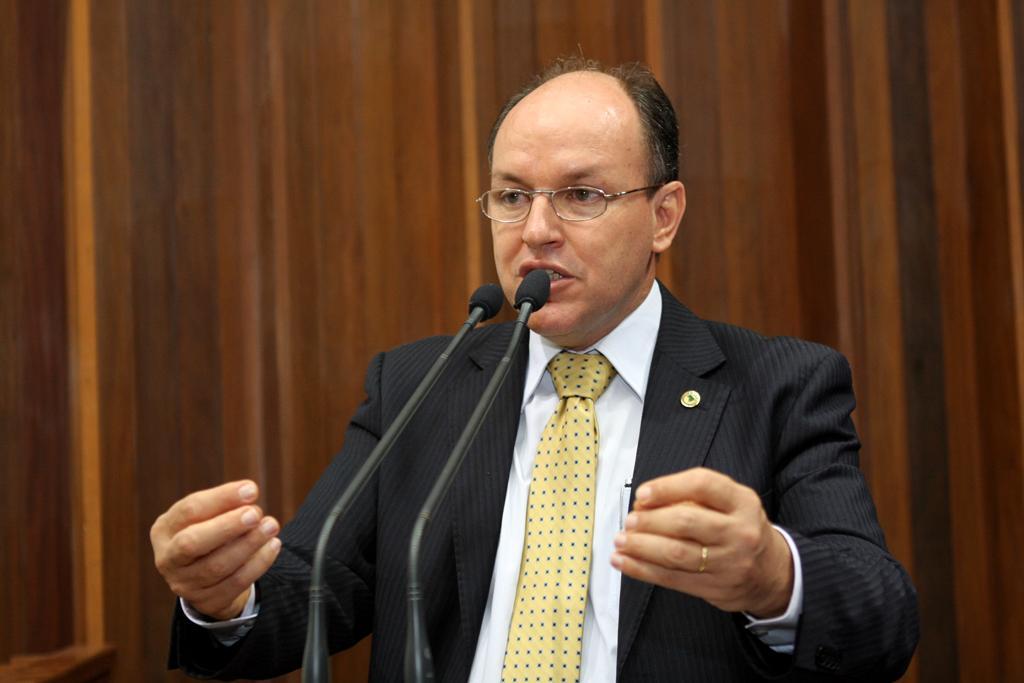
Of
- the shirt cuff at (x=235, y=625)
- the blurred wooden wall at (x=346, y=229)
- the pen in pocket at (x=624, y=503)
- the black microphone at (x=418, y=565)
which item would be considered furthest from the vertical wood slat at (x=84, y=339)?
the black microphone at (x=418, y=565)

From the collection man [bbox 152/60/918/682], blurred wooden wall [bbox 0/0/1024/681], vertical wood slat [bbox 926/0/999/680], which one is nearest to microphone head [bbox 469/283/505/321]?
man [bbox 152/60/918/682]

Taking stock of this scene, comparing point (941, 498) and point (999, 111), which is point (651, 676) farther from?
point (999, 111)

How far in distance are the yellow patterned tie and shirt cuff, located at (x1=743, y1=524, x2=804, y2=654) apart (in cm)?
29

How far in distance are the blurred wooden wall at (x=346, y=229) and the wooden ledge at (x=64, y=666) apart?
0.03 meters

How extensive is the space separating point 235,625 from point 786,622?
0.78m

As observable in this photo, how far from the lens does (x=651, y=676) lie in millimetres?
1505

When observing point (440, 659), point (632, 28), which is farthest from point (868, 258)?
point (440, 659)

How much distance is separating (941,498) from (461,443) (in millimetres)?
1531

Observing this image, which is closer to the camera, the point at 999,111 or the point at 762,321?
the point at 999,111

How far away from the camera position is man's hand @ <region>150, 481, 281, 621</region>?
4.02 feet

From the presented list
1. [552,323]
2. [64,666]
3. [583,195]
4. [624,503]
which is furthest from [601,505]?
[64,666]

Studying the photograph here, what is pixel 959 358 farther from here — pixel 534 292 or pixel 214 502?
pixel 214 502

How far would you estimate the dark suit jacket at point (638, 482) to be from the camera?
140 cm

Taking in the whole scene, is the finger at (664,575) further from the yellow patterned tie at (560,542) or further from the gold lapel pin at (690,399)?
the gold lapel pin at (690,399)
